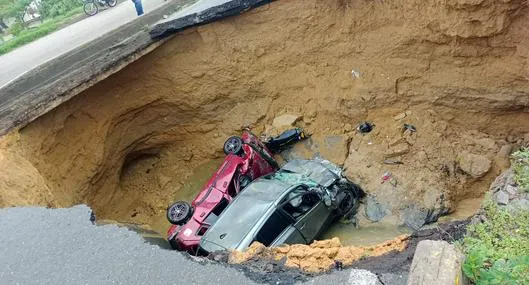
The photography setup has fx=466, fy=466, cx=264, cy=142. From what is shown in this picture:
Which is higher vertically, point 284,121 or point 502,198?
point 502,198

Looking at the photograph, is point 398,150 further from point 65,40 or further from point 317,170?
point 65,40

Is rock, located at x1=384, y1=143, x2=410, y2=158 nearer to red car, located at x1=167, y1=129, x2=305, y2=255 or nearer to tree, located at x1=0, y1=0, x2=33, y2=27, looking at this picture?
red car, located at x1=167, y1=129, x2=305, y2=255

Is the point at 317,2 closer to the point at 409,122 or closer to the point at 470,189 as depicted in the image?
the point at 409,122

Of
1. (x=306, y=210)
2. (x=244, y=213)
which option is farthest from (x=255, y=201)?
(x=306, y=210)

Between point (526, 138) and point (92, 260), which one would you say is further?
point (526, 138)

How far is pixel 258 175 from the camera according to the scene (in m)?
8.95

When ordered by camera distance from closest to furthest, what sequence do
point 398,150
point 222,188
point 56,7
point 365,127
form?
1. point 222,188
2. point 398,150
3. point 365,127
4. point 56,7

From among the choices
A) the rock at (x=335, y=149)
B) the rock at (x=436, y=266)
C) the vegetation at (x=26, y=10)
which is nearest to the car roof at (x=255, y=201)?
the rock at (x=335, y=149)

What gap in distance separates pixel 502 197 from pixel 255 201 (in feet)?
11.7

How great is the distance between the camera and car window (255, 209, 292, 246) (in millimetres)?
6772

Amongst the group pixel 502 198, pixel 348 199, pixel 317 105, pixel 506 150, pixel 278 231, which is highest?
pixel 502 198

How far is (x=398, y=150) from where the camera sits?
9.17 meters

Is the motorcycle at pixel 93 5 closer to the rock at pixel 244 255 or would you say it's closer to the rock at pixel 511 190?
the rock at pixel 244 255

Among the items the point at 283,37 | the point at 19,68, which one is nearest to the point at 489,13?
the point at 283,37
